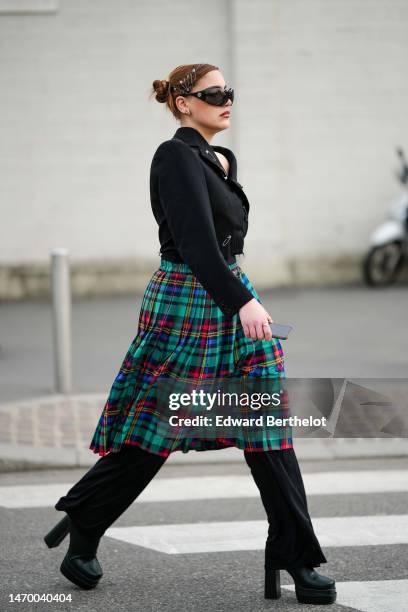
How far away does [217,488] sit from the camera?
583 cm

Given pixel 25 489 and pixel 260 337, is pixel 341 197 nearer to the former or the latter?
pixel 25 489

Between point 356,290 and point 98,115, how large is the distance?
3.62 m

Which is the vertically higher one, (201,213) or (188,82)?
(188,82)

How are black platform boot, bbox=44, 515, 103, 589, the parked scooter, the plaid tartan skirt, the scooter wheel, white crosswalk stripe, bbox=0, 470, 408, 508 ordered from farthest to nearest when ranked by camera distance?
1. the scooter wheel
2. the parked scooter
3. white crosswalk stripe, bbox=0, 470, 408, 508
4. black platform boot, bbox=44, 515, 103, 589
5. the plaid tartan skirt

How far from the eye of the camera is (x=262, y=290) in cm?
Answer: 1341

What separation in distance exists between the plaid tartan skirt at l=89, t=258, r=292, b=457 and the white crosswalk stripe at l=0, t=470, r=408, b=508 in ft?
5.91

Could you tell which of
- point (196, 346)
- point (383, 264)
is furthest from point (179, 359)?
point (383, 264)

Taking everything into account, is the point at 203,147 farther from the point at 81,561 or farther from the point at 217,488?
the point at 217,488

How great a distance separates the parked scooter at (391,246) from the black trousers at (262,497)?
31.0ft

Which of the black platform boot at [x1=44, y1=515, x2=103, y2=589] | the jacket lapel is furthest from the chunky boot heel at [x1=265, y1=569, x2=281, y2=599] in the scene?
the jacket lapel

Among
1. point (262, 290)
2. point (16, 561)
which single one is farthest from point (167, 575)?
point (262, 290)

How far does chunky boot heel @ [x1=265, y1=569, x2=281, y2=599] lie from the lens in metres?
3.93

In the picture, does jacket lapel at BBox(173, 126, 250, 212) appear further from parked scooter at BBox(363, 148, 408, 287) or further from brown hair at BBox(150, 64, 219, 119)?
parked scooter at BBox(363, 148, 408, 287)

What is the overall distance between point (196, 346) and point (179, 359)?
0.23 ft
